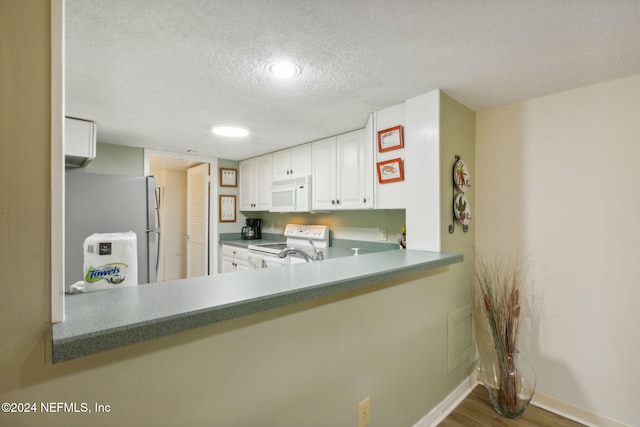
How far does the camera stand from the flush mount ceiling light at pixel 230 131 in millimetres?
2623

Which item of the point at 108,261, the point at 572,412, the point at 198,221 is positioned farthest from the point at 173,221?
the point at 572,412

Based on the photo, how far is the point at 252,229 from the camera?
4.25 m

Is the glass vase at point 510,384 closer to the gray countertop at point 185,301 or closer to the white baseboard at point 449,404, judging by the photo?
the white baseboard at point 449,404

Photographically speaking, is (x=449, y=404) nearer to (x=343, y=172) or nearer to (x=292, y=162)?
(x=343, y=172)

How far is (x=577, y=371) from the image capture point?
1840 millimetres

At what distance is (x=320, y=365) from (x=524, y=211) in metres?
1.77

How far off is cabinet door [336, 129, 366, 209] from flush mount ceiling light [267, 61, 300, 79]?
1.13 metres

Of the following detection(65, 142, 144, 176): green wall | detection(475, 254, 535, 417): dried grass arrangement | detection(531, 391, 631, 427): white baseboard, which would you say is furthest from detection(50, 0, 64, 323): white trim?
detection(65, 142, 144, 176): green wall

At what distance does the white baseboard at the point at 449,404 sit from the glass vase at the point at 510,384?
0.18 metres

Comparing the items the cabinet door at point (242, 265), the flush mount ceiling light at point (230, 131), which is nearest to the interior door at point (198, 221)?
the cabinet door at point (242, 265)

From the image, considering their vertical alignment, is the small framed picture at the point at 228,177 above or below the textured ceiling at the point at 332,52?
below

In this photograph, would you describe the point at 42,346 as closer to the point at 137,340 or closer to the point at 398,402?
the point at 137,340

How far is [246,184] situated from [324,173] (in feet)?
5.25

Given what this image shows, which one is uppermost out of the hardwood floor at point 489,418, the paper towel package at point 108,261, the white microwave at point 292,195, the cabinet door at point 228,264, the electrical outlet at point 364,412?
the white microwave at point 292,195
